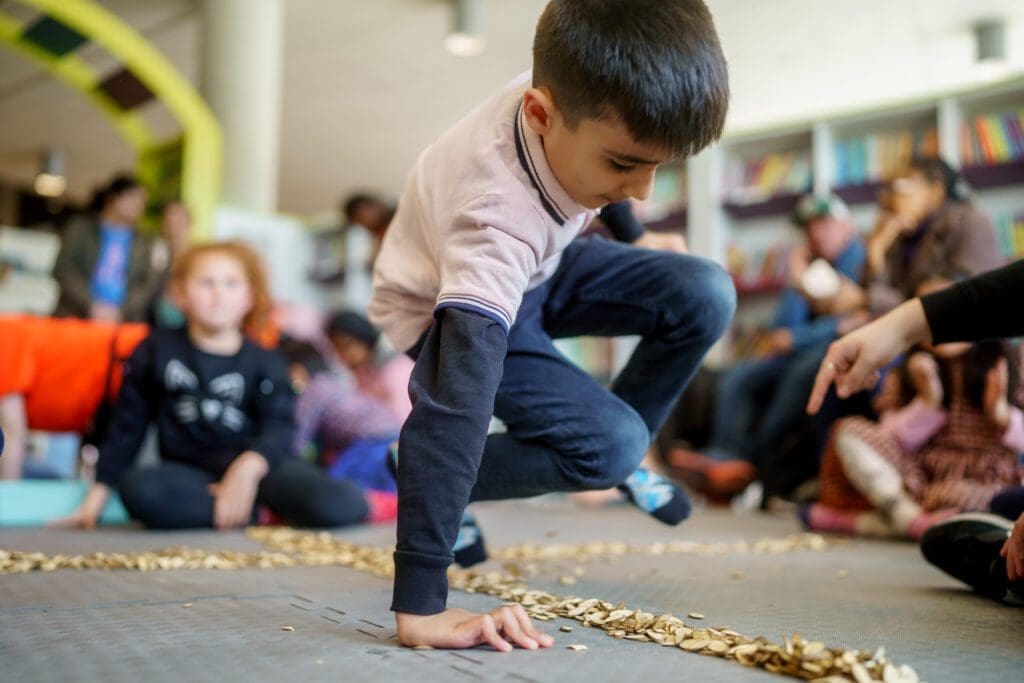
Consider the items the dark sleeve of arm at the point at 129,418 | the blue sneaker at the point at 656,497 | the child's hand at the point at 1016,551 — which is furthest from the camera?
the dark sleeve of arm at the point at 129,418

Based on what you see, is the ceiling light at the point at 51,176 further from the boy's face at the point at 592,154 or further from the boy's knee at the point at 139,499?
the boy's face at the point at 592,154

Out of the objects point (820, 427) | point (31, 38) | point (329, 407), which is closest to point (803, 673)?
point (820, 427)

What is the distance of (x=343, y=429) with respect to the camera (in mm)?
2670

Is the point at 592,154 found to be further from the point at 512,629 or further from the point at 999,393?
the point at 999,393

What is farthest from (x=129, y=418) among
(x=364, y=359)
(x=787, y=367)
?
(x=787, y=367)

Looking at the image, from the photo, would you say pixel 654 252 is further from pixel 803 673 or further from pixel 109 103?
pixel 109 103

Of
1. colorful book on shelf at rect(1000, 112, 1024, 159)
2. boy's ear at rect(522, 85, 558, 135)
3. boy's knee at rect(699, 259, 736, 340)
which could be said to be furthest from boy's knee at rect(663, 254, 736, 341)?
colorful book on shelf at rect(1000, 112, 1024, 159)

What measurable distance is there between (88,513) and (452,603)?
Answer: 1.24 metres

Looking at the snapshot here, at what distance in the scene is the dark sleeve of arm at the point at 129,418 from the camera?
6.66 ft

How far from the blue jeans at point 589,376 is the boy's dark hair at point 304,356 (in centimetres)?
180

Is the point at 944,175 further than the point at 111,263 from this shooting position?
No

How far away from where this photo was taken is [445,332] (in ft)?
2.72

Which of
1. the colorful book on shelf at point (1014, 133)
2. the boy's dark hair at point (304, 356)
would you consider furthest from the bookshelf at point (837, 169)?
the boy's dark hair at point (304, 356)

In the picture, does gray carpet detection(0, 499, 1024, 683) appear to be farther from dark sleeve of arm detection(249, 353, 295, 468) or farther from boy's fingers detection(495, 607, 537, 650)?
dark sleeve of arm detection(249, 353, 295, 468)
